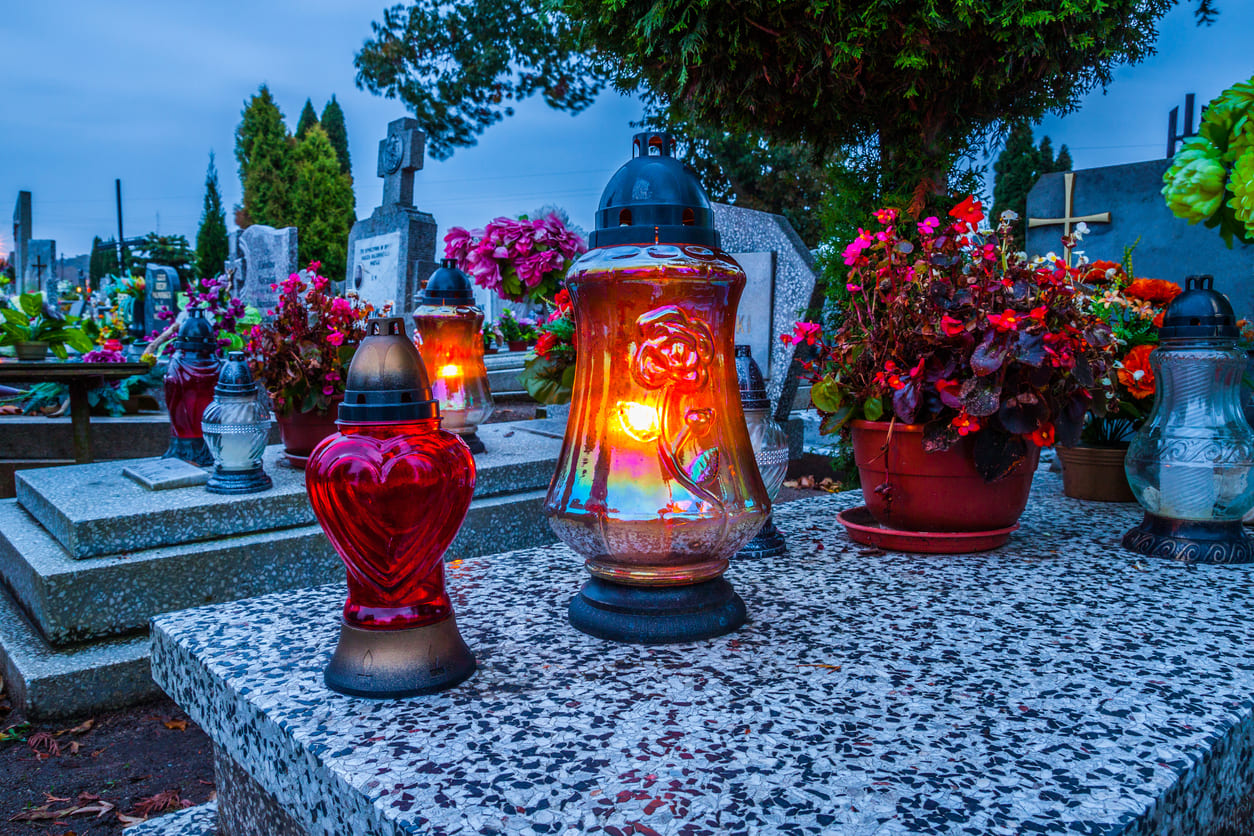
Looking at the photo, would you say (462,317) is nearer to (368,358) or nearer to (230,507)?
(230,507)

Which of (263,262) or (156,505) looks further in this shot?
(263,262)

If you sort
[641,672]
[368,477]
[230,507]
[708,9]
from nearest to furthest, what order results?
[368,477]
[641,672]
[230,507]
[708,9]

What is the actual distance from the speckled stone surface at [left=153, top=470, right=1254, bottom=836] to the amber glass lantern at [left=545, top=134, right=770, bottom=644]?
8 centimetres

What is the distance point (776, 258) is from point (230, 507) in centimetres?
394

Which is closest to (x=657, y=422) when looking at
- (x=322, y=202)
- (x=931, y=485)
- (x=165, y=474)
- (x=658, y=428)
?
(x=658, y=428)

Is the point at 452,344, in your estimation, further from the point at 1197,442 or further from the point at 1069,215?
the point at 1069,215

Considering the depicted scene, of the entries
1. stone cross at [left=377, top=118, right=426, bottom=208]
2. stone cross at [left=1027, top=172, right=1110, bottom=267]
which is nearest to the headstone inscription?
stone cross at [left=377, top=118, right=426, bottom=208]

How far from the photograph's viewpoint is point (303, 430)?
128 inches

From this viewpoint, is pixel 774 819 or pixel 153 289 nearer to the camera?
pixel 774 819

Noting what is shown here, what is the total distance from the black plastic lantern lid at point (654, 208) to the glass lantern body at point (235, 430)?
214 centimetres

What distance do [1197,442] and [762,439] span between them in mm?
796

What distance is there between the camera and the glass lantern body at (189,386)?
348cm

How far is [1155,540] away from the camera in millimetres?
1577

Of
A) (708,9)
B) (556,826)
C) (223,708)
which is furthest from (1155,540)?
(708,9)
